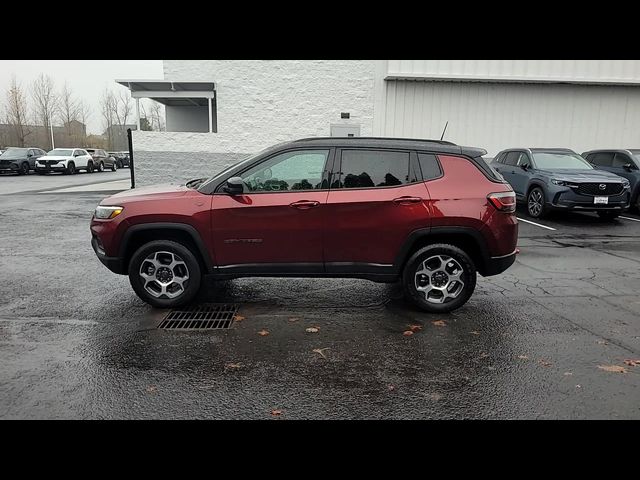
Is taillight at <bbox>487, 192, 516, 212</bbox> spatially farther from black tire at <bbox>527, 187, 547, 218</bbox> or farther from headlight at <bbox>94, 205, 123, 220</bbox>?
black tire at <bbox>527, 187, 547, 218</bbox>

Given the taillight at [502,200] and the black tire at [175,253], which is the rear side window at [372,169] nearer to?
the taillight at [502,200]

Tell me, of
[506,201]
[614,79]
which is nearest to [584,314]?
[506,201]

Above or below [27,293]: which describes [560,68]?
above

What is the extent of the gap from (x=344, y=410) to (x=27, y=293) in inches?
182

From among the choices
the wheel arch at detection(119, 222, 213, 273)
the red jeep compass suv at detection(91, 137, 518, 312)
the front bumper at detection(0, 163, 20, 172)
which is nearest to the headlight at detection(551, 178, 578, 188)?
the red jeep compass suv at detection(91, 137, 518, 312)

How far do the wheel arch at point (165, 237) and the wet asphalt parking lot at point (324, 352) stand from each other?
2.16 ft

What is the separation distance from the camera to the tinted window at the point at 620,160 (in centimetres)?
1305

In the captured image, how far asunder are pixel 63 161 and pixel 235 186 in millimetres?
31719

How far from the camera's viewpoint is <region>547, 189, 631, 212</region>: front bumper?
10.9 m

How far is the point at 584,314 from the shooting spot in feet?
17.0

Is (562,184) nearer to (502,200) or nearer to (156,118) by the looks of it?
(502,200)

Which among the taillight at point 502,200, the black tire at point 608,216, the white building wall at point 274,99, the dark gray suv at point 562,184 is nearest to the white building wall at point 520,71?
Answer: the white building wall at point 274,99
